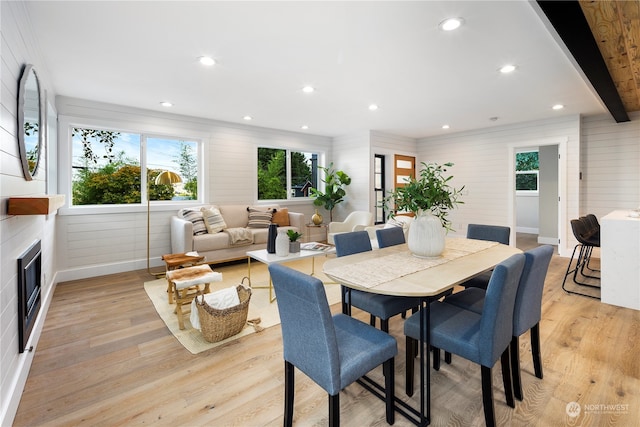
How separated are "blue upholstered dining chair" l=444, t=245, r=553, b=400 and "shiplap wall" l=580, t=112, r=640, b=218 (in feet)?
15.4

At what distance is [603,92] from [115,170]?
22.1 ft

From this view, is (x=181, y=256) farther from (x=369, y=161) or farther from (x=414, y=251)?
(x=369, y=161)

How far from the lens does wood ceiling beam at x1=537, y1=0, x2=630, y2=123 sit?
201 centimetres

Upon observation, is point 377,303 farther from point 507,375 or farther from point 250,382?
point 250,382

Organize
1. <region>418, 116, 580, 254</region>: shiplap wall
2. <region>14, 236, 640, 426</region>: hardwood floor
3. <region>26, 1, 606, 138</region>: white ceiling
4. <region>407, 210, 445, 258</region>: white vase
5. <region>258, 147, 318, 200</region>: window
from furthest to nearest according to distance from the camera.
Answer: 1. <region>258, 147, 318, 200</region>: window
2. <region>418, 116, 580, 254</region>: shiplap wall
3. <region>26, 1, 606, 138</region>: white ceiling
4. <region>407, 210, 445, 258</region>: white vase
5. <region>14, 236, 640, 426</region>: hardwood floor

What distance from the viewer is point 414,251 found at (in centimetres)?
214

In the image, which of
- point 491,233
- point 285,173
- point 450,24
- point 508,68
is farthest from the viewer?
point 285,173

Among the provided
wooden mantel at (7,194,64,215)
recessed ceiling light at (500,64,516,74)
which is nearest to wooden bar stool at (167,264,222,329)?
wooden mantel at (7,194,64,215)

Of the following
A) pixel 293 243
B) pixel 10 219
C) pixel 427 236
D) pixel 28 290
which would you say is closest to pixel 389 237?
pixel 427 236

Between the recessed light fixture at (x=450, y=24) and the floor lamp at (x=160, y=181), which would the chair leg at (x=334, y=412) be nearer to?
the recessed light fixture at (x=450, y=24)

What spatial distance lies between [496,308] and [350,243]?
47.7 inches

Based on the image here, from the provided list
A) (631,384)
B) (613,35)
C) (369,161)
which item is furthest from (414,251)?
(369,161)

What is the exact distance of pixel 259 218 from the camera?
5434 mm

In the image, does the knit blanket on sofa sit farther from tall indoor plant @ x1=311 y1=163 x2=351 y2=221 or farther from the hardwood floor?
tall indoor plant @ x1=311 y1=163 x2=351 y2=221
